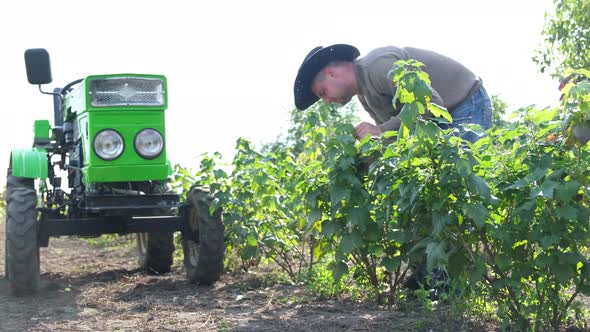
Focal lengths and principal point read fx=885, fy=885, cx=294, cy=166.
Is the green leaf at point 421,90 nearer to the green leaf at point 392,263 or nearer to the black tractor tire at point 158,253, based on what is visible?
the green leaf at point 392,263

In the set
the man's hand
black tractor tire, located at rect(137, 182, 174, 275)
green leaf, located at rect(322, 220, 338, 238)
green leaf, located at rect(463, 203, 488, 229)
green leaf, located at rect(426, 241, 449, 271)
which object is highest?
the man's hand

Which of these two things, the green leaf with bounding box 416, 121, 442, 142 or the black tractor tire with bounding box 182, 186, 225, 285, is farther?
the black tractor tire with bounding box 182, 186, 225, 285

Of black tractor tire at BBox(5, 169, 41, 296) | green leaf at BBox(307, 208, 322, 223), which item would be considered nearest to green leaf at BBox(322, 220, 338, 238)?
green leaf at BBox(307, 208, 322, 223)

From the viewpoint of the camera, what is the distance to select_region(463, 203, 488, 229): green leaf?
3.48 meters

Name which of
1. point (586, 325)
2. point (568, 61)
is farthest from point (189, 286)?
point (568, 61)

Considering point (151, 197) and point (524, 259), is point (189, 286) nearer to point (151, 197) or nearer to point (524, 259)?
point (151, 197)

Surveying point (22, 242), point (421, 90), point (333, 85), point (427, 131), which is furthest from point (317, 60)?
point (22, 242)

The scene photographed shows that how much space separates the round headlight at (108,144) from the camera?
6430 millimetres

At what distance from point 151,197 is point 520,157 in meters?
3.42

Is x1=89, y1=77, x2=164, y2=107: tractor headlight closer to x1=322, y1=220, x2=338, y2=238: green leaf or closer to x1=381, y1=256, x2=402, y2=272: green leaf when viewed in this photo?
x1=322, y1=220, x2=338, y2=238: green leaf

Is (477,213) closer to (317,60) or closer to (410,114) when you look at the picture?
(410,114)

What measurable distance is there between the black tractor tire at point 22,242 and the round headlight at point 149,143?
82cm

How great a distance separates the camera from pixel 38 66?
681cm

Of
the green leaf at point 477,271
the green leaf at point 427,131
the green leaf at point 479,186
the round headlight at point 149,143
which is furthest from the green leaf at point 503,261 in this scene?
the round headlight at point 149,143
